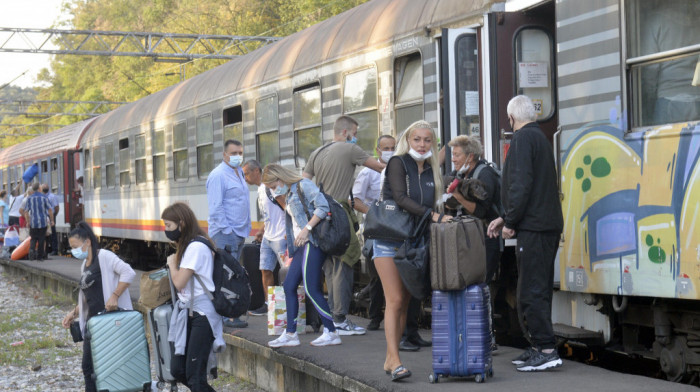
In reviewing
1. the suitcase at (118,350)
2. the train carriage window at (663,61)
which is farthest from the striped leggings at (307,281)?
the train carriage window at (663,61)

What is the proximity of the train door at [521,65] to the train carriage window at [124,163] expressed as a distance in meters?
13.6

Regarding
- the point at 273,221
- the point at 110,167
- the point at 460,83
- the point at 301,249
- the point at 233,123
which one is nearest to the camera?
the point at 460,83

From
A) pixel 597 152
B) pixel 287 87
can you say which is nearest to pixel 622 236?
pixel 597 152

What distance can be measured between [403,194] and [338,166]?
1.98m

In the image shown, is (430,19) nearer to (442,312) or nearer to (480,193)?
(480,193)

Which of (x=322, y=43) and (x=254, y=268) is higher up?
(x=322, y=43)

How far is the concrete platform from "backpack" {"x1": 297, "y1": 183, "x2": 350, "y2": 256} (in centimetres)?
75

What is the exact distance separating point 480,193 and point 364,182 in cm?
180

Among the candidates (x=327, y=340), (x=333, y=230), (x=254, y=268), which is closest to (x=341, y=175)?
(x=333, y=230)

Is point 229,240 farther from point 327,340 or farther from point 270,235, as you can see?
point 327,340

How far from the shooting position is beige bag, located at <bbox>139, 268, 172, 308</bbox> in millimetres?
6734

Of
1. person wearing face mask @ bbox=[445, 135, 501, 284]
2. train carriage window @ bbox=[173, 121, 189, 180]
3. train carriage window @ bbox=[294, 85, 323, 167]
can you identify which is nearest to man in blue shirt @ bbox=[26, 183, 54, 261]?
train carriage window @ bbox=[173, 121, 189, 180]

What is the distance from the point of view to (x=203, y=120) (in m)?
15.2

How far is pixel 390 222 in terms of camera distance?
628 cm
